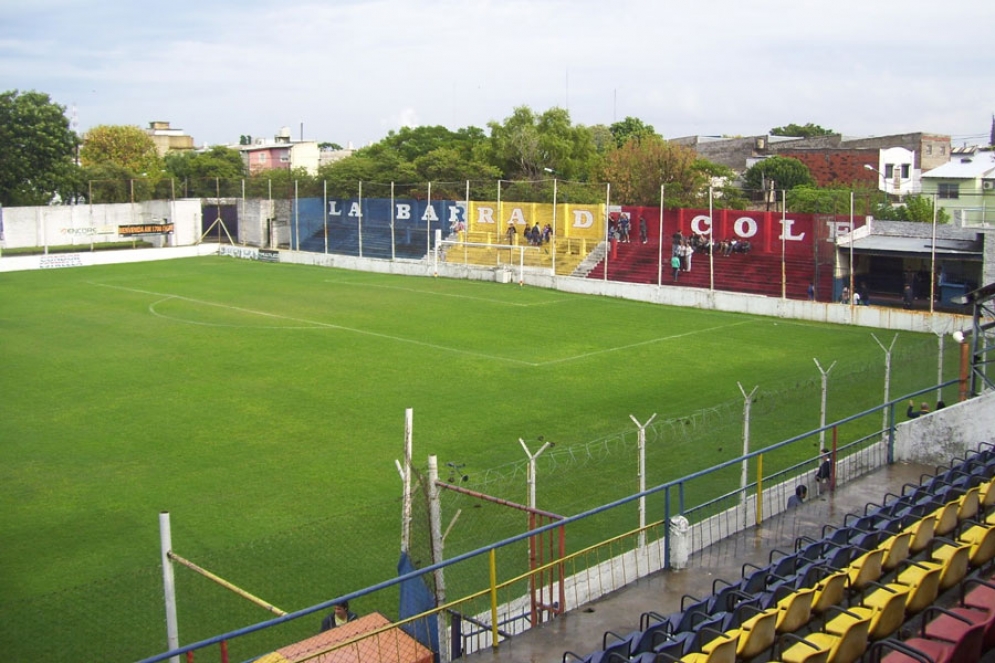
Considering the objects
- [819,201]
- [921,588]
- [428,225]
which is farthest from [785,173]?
[921,588]

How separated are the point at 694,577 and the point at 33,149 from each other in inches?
2514

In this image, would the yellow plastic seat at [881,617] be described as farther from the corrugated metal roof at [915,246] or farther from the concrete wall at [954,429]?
the corrugated metal roof at [915,246]

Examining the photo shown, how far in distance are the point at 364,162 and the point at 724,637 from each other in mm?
67931

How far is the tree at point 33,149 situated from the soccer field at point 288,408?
25866 millimetres

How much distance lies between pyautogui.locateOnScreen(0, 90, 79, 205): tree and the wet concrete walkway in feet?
203

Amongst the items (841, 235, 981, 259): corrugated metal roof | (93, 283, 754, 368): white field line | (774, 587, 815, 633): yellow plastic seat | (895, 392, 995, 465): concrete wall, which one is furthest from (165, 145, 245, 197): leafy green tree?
(774, 587, 815, 633): yellow plastic seat

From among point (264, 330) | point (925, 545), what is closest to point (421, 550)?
point (925, 545)

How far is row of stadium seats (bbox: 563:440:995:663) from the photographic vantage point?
8.38 m

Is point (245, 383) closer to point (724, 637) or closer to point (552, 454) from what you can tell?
point (552, 454)

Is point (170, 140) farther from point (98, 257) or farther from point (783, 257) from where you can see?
point (783, 257)

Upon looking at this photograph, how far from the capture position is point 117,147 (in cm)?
10044

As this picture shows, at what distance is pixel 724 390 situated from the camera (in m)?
23.8

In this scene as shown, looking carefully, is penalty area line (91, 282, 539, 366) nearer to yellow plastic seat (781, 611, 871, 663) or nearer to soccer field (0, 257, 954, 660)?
soccer field (0, 257, 954, 660)

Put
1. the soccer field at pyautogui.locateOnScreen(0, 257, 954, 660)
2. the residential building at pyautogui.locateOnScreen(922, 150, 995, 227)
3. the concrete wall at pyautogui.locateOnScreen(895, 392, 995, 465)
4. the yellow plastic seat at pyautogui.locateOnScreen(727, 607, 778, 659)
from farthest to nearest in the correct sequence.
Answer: the residential building at pyautogui.locateOnScreen(922, 150, 995, 227) < the concrete wall at pyautogui.locateOnScreen(895, 392, 995, 465) < the soccer field at pyautogui.locateOnScreen(0, 257, 954, 660) < the yellow plastic seat at pyautogui.locateOnScreen(727, 607, 778, 659)
